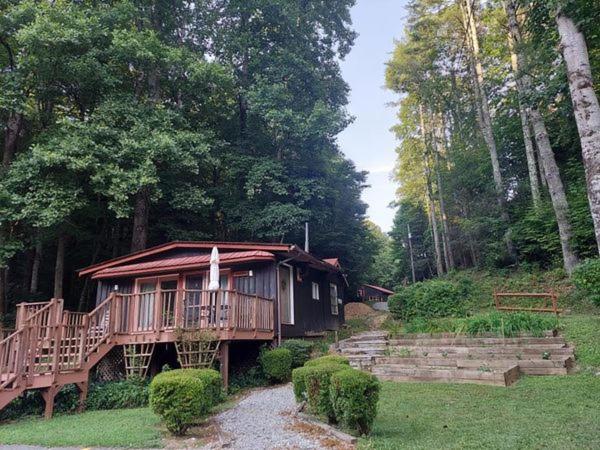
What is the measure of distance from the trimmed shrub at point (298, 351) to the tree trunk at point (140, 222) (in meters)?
8.71

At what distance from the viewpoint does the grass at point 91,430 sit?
5.21 m

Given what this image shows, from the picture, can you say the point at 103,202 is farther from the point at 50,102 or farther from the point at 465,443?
the point at 465,443

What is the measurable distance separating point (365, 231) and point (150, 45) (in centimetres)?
1756

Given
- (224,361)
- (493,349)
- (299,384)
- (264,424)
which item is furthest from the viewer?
(224,361)

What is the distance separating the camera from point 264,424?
5605mm

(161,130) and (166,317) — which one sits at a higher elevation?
(161,130)

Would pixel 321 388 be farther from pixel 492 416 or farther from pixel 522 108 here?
pixel 522 108

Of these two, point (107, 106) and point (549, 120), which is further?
point (549, 120)

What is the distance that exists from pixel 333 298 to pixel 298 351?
23.4ft

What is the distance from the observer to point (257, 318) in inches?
405

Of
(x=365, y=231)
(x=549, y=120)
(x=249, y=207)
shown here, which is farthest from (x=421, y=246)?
(x=249, y=207)

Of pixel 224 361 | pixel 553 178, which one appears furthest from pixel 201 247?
pixel 553 178

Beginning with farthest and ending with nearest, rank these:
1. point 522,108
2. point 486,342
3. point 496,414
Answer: point 522,108
point 486,342
point 496,414

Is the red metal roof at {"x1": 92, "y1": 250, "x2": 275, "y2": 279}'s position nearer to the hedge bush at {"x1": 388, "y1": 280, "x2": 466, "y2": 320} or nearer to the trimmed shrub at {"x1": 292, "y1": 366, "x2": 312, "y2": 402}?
the trimmed shrub at {"x1": 292, "y1": 366, "x2": 312, "y2": 402}
